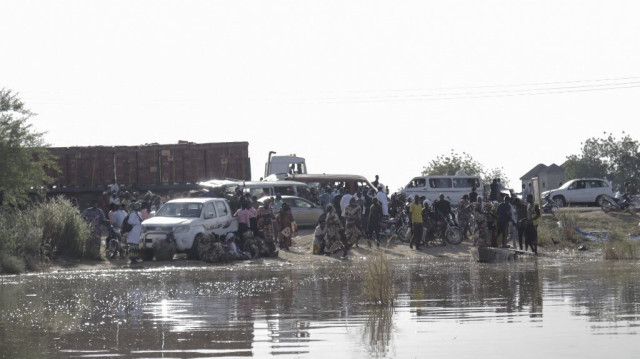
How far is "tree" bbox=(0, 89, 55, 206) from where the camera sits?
31.4 meters

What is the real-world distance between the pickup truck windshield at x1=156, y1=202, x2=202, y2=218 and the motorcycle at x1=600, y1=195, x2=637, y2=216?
18.5 metres

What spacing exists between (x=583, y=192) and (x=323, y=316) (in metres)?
31.7

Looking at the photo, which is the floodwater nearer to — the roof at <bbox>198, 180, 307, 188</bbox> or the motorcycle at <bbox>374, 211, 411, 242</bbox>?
the motorcycle at <bbox>374, 211, 411, 242</bbox>

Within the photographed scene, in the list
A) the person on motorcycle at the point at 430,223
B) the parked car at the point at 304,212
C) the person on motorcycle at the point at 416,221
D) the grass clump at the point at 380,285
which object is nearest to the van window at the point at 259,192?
the parked car at the point at 304,212

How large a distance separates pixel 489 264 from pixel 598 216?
1396 cm

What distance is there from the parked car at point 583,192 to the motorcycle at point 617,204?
12.6ft

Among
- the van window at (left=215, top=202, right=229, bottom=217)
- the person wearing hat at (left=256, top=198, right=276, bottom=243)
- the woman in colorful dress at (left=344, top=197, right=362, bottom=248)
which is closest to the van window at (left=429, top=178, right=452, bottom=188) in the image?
the woman in colorful dress at (left=344, top=197, right=362, bottom=248)

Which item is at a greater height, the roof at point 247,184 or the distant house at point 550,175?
the distant house at point 550,175

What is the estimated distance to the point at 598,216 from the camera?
3828 centimetres

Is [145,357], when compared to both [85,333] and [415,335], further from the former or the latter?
[415,335]

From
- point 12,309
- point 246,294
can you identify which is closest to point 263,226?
point 246,294

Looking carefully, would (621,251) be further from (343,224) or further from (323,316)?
(323,316)

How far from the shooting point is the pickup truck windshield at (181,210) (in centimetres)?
2766

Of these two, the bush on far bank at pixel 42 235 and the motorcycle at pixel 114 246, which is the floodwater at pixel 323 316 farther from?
the motorcycle at pixel 114 246
